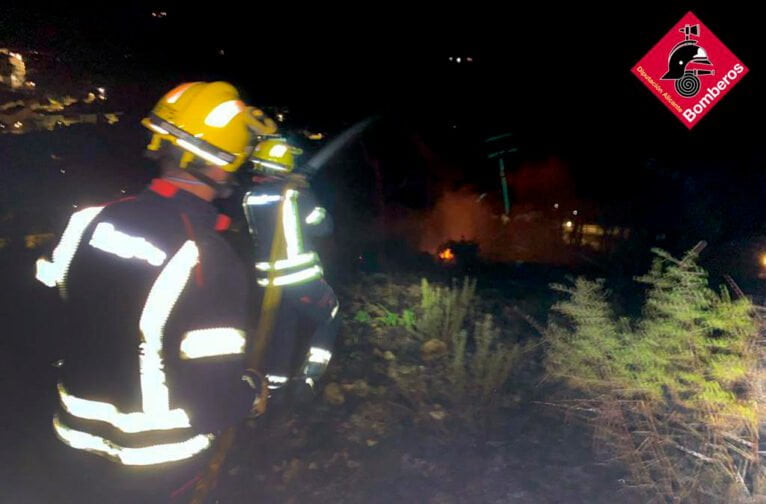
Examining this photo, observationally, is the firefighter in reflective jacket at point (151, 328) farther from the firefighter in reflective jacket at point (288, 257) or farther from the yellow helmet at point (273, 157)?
the yellow helmet at point (273, 157)

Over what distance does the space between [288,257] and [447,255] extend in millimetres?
7576

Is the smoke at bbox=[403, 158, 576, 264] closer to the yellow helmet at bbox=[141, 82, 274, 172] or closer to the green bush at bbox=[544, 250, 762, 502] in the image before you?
the green bush at bbox=[544, 250, 762, 502]

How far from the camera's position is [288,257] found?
3.57 m

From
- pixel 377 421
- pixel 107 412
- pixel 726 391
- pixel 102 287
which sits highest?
pixel 726 391

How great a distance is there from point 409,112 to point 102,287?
14.9 metres

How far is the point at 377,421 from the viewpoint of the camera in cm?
386

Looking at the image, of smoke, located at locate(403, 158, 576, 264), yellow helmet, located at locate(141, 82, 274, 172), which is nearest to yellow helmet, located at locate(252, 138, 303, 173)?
yellow helmet, located at locate(141, 82, 274, 172)

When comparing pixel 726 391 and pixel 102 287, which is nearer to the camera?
pixel 102 287

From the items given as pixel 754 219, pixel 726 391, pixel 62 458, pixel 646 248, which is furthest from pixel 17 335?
pixel 754 219

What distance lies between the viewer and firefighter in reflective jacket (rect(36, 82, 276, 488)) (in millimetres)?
1510


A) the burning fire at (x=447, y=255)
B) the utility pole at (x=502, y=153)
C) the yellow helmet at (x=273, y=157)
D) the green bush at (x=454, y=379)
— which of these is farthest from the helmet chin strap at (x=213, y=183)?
the utility pole at (x=502, y=153)

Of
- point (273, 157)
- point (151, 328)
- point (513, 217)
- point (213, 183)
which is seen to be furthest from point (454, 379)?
point (513, 217)

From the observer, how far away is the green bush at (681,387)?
291 cm

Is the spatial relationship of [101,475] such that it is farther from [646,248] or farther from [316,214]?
[646,248]
